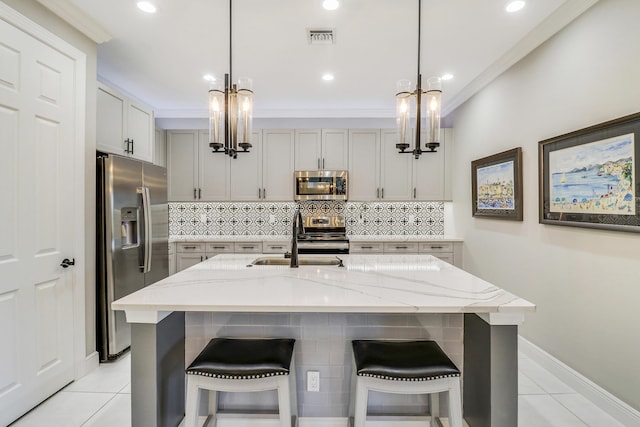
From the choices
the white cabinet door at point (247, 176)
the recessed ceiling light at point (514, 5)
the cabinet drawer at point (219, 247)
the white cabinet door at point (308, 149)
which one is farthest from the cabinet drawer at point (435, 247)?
the recessed ceiling light at point (514, 5)

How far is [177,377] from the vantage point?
5.47ft

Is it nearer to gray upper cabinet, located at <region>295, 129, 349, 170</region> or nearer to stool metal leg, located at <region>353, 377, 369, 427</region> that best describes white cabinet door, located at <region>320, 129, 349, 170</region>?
gray upper cabinet, located at <region>295, 129, 349, 170</region>

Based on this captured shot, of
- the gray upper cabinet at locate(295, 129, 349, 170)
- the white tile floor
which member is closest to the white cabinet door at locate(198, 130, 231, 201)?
the gray upper cabinet at locate(295, 129, 349, 170)

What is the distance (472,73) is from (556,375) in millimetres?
2760

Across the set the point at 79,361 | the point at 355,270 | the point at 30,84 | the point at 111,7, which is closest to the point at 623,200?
the point at 355,270

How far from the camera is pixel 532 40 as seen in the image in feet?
8.15

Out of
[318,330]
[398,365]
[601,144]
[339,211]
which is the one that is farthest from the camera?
[339,211]

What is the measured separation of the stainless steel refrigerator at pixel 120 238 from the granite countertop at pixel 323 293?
0.98m

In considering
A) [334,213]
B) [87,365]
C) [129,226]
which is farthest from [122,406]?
[334,213]

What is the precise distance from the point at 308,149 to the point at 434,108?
8.73ft

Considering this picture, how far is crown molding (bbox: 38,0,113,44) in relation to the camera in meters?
2.07

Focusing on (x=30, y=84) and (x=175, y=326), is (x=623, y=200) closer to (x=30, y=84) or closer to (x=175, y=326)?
(x=175, y=326)

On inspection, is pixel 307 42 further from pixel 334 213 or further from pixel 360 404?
pixel 360 404

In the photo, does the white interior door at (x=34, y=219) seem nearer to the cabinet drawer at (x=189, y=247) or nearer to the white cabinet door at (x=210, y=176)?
the cabinet drawer at (x=189, y=247)
